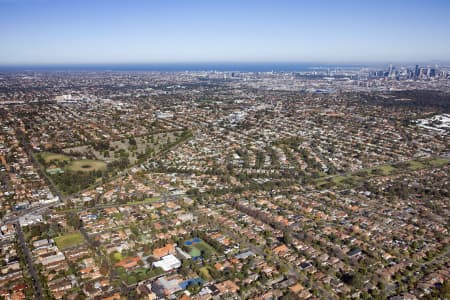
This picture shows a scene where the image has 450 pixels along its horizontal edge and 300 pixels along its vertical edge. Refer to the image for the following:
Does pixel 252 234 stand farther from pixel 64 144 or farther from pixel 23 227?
pixel 64 144

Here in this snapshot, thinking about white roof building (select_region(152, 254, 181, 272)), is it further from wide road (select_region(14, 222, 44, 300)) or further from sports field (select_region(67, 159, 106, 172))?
sports field (select_region(67, 159, 106, 172))

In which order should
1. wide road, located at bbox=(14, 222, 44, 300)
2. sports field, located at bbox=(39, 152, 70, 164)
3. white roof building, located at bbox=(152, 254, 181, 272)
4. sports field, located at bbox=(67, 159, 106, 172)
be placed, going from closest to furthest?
1. wide road, located at bbox=(14, 222, 44, 300)
2. white roof building, located at bbox=(152, 254, 181, 272)
3. sports field, located at bbox=(67, 159, 106, 172)
4. sports field, located at bbox=(39, 152, 70, 164)

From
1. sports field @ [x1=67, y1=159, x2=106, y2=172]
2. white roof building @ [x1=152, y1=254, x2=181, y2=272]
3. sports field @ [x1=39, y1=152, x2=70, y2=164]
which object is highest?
sports field @ [x1=39, y1=152, x2=70, y2=164]

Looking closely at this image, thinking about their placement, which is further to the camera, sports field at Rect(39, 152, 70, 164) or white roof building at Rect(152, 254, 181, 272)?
sports field at Rect(39, 152, 70, 164)

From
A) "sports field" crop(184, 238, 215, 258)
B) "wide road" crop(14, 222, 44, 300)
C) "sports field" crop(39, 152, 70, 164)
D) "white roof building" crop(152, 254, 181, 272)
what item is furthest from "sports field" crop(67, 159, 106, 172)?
"white roof building" crop(152, 254, 181, 272)

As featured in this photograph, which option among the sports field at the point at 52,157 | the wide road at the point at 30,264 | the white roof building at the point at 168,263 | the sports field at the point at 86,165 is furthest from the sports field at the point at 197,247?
the sports field at the point at 52,157

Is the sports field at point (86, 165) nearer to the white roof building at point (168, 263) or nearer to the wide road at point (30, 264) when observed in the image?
the wide road at point (30, 264)

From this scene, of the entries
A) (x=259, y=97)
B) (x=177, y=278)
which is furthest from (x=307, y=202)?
(x=259, y=97)

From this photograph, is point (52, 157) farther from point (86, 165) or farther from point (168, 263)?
point (168, 263)

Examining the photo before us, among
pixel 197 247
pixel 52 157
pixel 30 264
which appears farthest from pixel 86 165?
pixel 197 247

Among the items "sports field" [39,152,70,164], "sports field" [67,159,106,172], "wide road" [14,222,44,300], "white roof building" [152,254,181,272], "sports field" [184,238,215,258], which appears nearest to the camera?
"wide road" [14,222,44,300]

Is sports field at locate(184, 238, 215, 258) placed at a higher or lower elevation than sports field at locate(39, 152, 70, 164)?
lower
